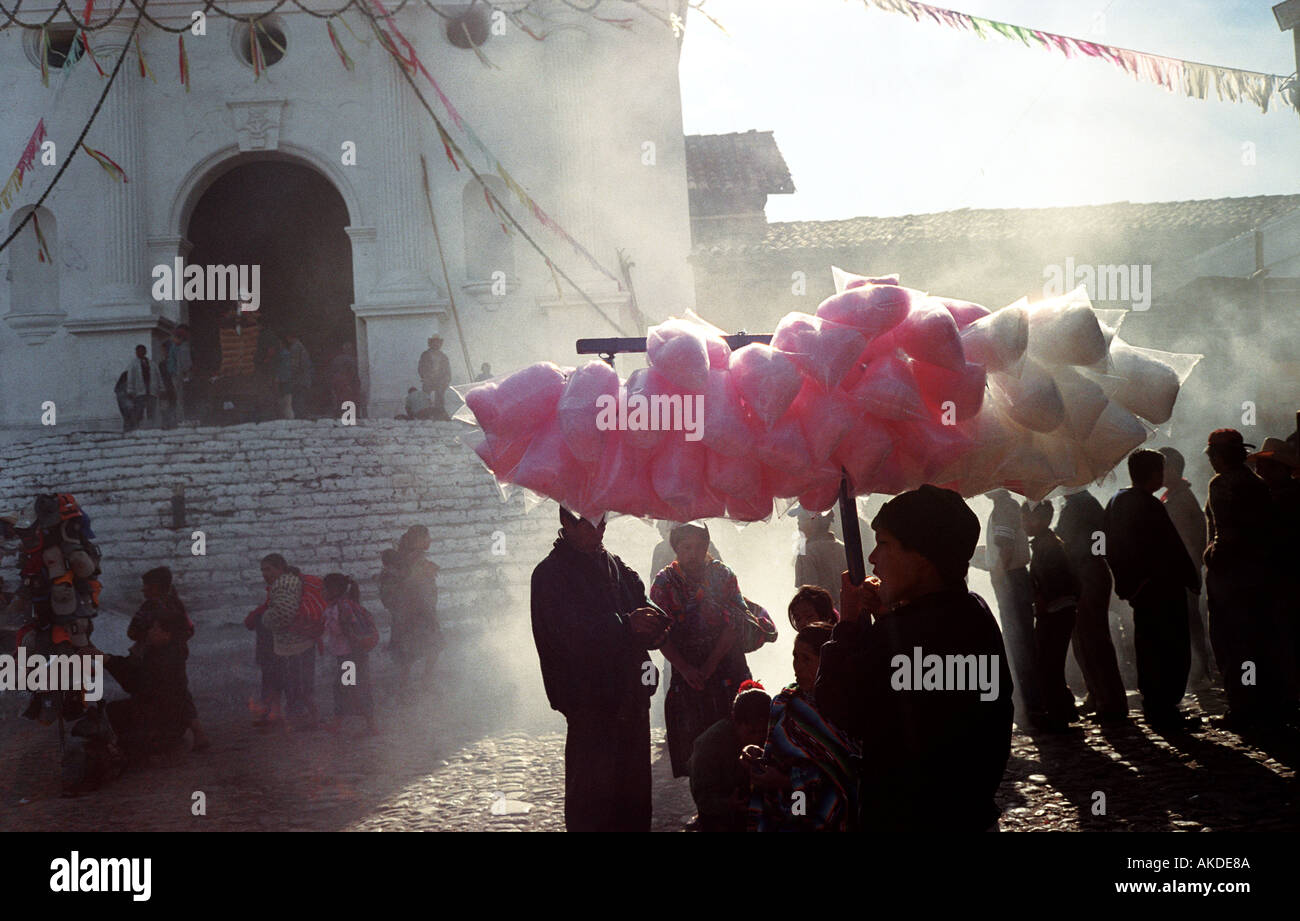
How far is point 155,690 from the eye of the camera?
8383mm

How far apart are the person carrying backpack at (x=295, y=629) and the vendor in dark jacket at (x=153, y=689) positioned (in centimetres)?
81

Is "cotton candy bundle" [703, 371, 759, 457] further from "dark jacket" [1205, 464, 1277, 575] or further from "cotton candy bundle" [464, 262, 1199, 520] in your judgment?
"dark jacket" [1205, 464, 1277, 575]

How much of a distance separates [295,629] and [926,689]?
7272mm

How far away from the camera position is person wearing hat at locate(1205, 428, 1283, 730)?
6672 millimetres

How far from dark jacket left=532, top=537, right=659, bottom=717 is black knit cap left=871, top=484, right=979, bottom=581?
1.79 meters

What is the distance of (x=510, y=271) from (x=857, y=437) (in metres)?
18.7

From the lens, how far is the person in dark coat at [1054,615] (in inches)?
288

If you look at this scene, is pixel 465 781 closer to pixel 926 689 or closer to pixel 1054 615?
pixel 1054 615

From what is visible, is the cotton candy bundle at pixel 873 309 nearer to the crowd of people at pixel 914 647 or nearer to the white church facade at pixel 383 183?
the crowd of people at pixel 914 647

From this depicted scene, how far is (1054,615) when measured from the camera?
288 inches

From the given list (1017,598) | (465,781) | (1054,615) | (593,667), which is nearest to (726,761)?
(593,667)
